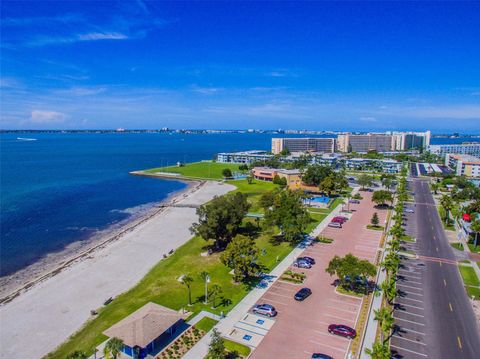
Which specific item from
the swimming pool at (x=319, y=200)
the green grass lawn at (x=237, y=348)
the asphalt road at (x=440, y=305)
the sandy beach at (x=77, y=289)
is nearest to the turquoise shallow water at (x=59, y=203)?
the sandy beach at (x=77, y=289)

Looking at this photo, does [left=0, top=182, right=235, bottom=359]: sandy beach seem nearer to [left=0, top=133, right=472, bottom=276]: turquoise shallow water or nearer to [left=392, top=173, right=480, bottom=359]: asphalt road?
[left=0, top=133, right=472, bottom=276]: turquoise shallow water

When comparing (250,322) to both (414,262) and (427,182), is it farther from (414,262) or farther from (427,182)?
(427,182)

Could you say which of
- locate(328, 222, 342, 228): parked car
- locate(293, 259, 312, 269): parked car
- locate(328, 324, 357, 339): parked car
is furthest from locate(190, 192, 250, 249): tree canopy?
locate(328, 324, 357, 339): parked car

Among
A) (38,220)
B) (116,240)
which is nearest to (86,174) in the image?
(38,220)

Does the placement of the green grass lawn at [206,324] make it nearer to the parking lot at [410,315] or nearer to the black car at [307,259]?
the parking lot at [410,315]

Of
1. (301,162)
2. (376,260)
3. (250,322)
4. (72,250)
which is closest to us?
(250,322)

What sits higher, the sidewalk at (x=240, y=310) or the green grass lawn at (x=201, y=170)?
the green grass lawn at (x=201, y=170)

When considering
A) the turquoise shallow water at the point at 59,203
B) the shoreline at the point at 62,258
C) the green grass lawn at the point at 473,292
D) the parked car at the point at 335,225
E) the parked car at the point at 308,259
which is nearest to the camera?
the green grass lawn at the point at 473,292
